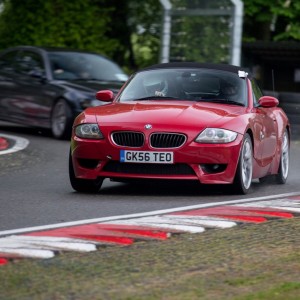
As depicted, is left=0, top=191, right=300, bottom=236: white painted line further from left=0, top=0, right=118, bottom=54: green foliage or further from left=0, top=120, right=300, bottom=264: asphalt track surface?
left=0, top=0, right=118, bottom=54: green foliage

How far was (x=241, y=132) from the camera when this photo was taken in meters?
12.4

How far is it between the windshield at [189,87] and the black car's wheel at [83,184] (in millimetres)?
Answer: 1112

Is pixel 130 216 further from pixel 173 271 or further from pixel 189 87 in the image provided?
pixel 189 87

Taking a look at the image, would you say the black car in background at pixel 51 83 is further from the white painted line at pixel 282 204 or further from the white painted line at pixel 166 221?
the white painted line at pixel 166 221

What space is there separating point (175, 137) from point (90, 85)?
9219mm

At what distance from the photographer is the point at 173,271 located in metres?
7.72

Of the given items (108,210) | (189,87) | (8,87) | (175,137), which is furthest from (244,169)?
(8,87)

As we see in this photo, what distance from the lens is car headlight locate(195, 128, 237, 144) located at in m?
12.2

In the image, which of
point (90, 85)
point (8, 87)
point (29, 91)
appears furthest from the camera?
point (8, 87)

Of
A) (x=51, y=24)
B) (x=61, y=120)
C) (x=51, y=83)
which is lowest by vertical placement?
(x=51, y=24)

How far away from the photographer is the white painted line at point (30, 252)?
27.0ft

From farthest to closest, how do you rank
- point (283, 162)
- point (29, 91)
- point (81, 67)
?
point (81, 67) → point (29, 91) → point (283, 162)

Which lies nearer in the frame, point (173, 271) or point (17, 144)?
point (173, 271)

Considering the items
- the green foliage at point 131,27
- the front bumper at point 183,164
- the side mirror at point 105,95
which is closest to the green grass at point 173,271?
the front bumper at point 183,164
